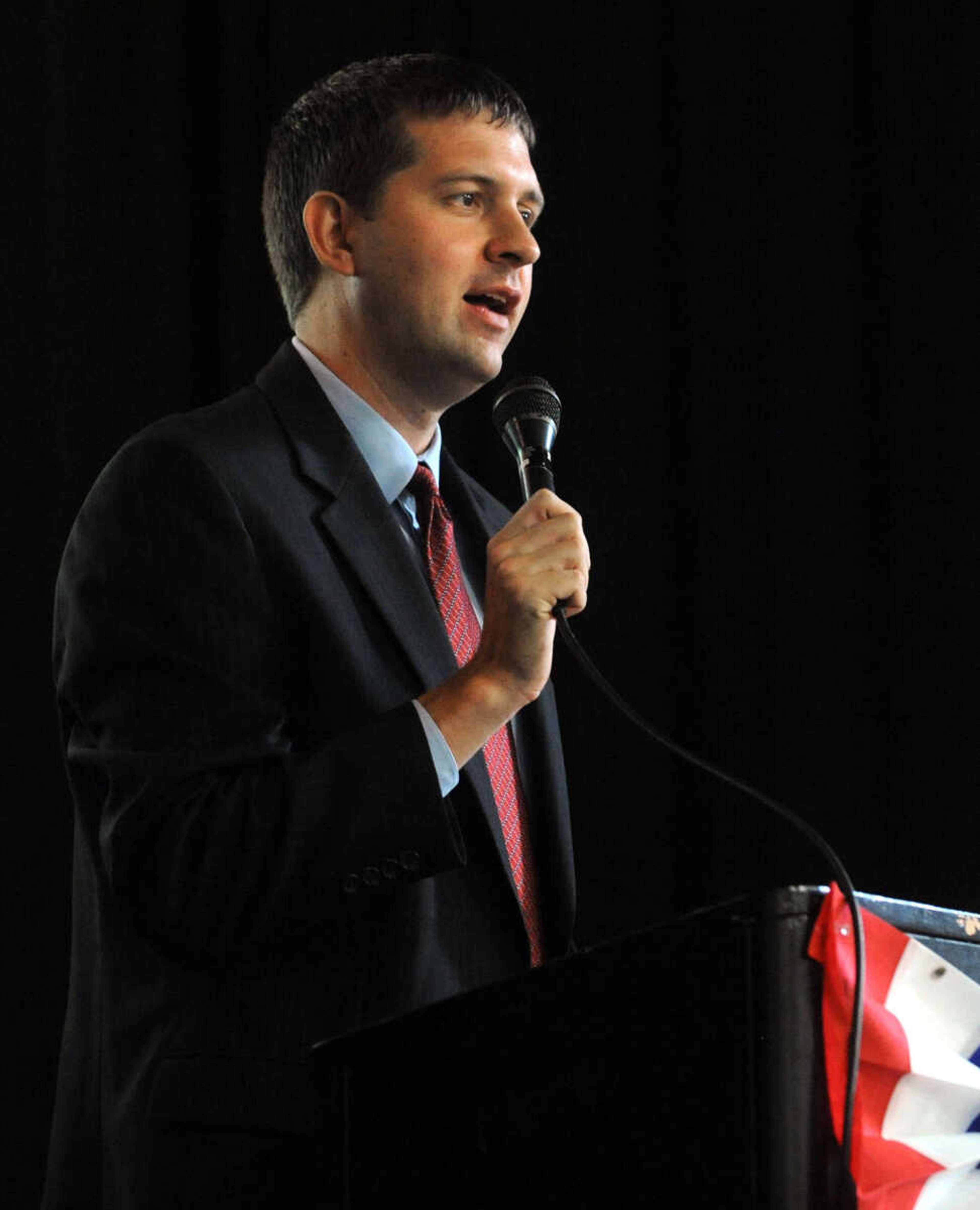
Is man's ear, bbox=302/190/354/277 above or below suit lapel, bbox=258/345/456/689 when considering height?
above

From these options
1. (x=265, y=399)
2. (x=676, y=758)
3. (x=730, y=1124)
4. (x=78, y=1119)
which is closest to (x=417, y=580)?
(x=265, y=399)

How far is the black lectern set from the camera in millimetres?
1051

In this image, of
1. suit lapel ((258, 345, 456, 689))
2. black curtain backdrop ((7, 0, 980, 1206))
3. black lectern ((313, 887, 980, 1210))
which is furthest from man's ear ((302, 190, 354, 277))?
black lectern ((313, 887, 980, 1210))

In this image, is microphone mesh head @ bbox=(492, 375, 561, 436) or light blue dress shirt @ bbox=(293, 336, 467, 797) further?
light blue dress shirt @ bbox=(293, 336, 467, 797)

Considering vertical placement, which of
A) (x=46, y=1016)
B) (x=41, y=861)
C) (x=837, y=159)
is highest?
(x=837, y=159)

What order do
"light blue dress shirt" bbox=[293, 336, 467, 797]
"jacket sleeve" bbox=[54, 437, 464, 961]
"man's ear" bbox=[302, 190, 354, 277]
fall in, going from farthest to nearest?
"man's ear" bbox=[302, 190, 354, 277], "light blue dress shirt" bbox=[293, 336, 467, 797], "jacket sleeve" bbox=[54, 437, 464, 961]

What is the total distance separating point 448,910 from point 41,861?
1384mm

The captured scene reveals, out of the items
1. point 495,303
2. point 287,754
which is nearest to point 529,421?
point 495,303

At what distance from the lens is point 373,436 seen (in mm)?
1962

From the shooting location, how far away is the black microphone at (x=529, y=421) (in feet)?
5.71

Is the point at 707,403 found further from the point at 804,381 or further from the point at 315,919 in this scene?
the point at 315,919

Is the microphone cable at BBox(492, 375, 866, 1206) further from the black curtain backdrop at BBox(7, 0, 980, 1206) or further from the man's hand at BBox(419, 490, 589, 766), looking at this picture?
the black curtain backdrop at BBox(7, 0, 980, 1206)

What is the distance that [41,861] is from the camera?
284 cm

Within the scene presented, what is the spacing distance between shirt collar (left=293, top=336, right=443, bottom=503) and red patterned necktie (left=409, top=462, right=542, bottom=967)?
3cm
